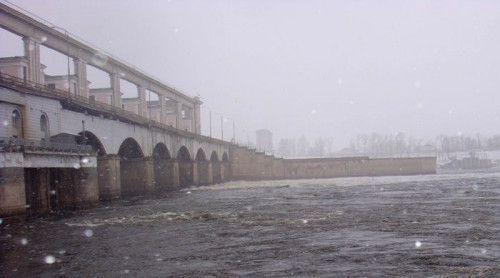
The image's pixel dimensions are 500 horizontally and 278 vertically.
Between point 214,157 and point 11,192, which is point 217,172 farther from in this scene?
point 11,192

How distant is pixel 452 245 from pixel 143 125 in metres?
46.8

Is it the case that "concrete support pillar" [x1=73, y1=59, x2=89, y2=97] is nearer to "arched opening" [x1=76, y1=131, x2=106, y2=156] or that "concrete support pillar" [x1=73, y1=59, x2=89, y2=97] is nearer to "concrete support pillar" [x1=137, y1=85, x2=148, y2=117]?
"arched opening" [x1=76, y1=131, x2=106, y2=156]

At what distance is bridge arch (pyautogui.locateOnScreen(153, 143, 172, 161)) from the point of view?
69.5 metres

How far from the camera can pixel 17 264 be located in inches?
611

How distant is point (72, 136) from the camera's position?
129 ft

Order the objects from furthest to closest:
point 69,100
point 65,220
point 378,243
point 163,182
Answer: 1. point 163,182
2. point 69,100
3. point 65,220
4. point 378,243

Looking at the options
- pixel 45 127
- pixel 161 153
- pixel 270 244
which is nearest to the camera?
pixel 270 244

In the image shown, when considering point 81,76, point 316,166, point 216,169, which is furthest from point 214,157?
point 81,76

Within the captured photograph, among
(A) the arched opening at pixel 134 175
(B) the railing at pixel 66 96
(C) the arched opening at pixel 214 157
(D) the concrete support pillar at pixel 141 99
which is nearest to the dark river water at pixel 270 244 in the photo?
(B) the railing at pixel 66 96

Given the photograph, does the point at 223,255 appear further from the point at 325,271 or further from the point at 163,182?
the point at 163,182

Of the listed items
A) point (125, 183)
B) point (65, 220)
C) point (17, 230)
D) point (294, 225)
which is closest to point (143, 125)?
point (125, 183)

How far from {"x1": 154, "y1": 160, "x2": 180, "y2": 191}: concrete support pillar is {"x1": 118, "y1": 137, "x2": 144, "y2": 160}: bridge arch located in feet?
23.8

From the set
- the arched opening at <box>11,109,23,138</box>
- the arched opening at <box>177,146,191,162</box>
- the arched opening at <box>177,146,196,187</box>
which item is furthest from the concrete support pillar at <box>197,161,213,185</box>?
the arched opening at <box>11,109,23,138</box>

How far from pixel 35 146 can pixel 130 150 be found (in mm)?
27926
